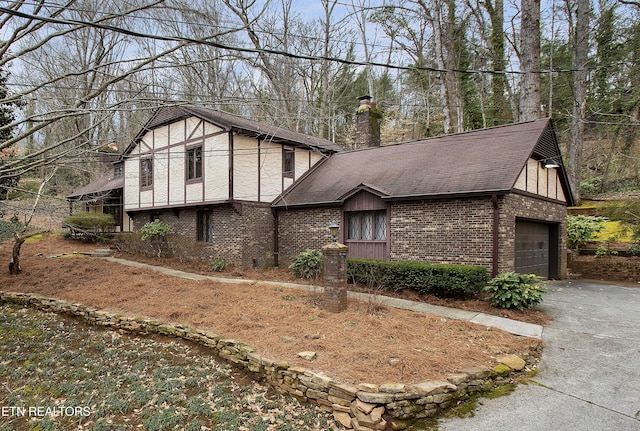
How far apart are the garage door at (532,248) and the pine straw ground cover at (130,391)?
8377 millimetres

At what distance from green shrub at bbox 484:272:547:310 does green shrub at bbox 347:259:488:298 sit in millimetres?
411

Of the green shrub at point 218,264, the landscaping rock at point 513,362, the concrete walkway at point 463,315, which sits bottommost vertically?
the landscaping rock at point 513,362

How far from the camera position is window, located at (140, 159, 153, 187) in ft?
51.5

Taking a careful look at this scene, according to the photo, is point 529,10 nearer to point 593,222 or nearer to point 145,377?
point 593,222

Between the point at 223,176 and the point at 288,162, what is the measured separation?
2.84 meters

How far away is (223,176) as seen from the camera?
40.7 feet

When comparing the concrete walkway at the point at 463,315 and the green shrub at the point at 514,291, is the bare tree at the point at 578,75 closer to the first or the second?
the green shrub at the point at 514,291

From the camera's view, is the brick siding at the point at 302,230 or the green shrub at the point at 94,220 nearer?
the brick siding at the point at 302,230

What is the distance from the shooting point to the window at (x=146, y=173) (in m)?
15.7

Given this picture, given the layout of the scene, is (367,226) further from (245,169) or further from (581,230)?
(581,230)

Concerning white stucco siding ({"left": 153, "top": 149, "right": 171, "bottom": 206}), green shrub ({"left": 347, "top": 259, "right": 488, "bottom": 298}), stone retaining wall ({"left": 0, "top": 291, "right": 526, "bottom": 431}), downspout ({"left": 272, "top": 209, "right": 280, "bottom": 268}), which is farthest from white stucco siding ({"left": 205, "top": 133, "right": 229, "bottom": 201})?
stone retaining wall ({"left": 0, "top": 291, "right": 526, "bottom": 431})

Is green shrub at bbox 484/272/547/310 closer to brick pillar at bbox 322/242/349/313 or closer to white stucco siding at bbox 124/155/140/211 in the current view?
brick pillar at bbox 322/242/349/313

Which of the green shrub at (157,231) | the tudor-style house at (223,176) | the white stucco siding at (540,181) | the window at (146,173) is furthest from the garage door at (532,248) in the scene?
the window at (146,173)

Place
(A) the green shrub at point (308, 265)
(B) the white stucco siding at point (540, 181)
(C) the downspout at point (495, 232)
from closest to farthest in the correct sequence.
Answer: (C) the downspout at point (495, 232) < (B) the white stucco siding at point (540, 181) < (A) the green shrub at point (308, 265)
